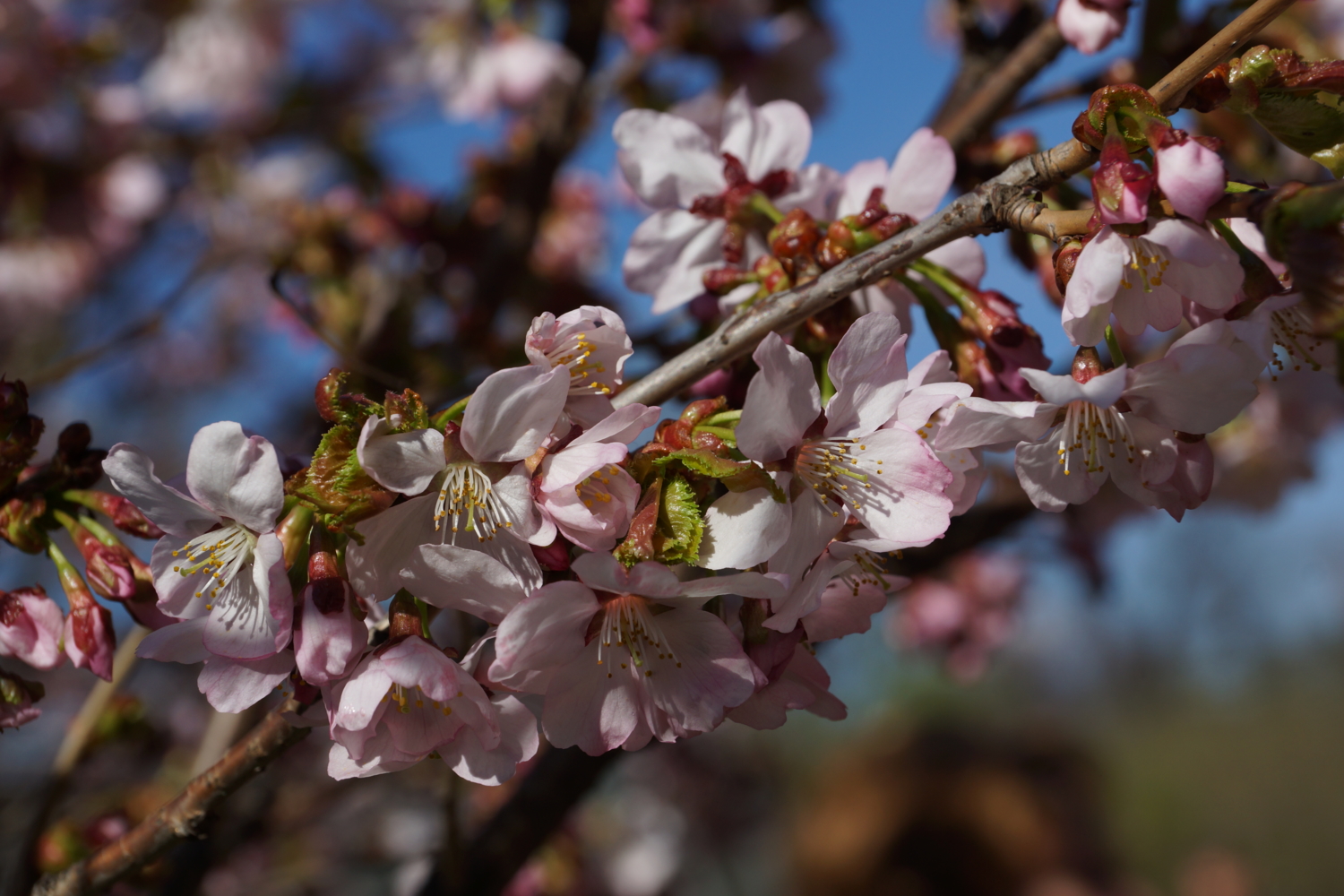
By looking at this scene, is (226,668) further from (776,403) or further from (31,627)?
(776,403)

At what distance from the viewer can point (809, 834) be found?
4.55 m

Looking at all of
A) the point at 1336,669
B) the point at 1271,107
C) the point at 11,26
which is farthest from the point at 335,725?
the point at 1336,669

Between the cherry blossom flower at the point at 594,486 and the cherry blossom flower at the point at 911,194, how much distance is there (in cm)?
35

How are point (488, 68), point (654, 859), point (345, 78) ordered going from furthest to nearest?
point (345, 78)
point (654, 859)
point (488, 68)

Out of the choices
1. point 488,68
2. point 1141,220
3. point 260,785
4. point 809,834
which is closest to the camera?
point 1141,220

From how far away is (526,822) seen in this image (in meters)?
1.31

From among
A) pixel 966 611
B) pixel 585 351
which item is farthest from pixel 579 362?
pixel 966 611

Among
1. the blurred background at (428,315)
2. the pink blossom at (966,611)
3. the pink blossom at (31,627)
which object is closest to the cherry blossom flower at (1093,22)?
the blurred background at (428,315)

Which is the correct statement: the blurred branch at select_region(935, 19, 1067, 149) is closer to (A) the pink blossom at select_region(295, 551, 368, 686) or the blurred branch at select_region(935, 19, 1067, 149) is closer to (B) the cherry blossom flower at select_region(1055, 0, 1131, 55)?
(B) the cherry blossom flower at select_region(1055, 0, 1131, 55)

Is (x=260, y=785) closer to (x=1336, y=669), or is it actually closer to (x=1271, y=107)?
(x=1271, y=107)

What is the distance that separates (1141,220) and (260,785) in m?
1.52

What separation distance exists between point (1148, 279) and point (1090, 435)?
139 mm

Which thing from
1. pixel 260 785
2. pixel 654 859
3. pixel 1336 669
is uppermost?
pixel 260 785

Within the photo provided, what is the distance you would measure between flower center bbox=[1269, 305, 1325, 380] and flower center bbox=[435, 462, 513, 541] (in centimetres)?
71
